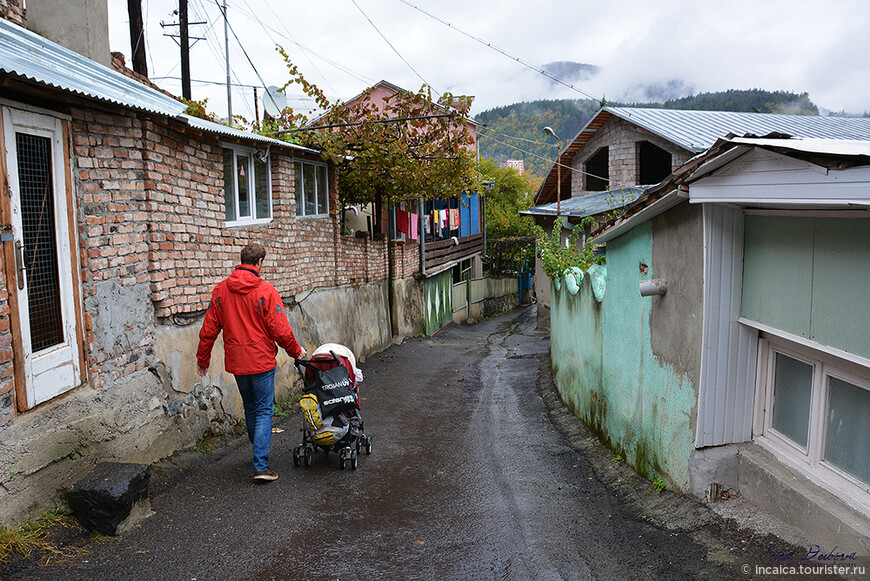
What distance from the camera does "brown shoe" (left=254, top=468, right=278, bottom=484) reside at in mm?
5684

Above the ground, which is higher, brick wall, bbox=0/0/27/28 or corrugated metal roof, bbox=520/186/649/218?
brick wall, bbox=0/0/27/28

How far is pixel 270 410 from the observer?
581cm

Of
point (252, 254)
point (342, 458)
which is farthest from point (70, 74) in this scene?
point (342, 458)

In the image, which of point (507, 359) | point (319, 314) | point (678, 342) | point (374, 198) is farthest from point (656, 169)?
point (678, 342)

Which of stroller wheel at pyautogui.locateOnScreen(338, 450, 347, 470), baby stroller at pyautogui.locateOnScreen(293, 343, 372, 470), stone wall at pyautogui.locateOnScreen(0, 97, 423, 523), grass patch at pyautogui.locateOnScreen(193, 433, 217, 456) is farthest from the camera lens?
grass patch at pyautogui.locateOnScreen(193, 433, 217, 456)

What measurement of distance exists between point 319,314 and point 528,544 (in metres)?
7.53

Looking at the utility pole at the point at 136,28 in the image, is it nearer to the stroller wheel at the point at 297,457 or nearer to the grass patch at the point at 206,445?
the grass patch at the point at 206,445

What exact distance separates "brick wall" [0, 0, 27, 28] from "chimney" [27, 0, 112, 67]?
6 centimetres

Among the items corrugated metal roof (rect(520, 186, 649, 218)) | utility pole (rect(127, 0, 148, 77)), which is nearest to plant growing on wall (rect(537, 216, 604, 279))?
corrugated metal roof (rect(520, 186, 649, 218))

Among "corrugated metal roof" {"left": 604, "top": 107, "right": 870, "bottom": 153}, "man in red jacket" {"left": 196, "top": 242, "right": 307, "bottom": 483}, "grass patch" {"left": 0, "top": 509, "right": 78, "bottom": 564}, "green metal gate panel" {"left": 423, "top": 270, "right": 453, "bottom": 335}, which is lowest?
"green metal gate panel" {"left": 423, "top": 270, "right": 453, "bottom": 335}

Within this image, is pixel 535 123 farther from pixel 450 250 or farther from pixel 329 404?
pixel 329 404

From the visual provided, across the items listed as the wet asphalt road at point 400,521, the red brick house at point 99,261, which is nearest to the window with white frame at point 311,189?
the red brick house at point 99,261

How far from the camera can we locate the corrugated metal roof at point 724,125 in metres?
16.2

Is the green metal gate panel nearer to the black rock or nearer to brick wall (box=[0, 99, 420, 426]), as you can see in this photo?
brick wall (box=[0, 99, 420, 426])
